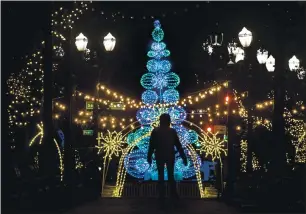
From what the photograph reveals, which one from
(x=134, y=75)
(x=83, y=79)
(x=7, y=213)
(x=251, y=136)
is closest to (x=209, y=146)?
(x=251, y=136)

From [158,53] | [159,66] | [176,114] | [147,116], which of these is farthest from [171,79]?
[147,116]

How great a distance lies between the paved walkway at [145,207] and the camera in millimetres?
12227

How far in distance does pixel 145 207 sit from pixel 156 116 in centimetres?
785

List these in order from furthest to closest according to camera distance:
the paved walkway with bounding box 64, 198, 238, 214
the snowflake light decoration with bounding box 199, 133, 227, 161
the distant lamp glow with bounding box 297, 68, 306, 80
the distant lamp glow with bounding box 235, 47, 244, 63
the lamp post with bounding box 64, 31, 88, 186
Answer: the distant lamp glow with bounding box 297, 68, 306, 80 → the snowflake light decoration with bounding box 199, 133, 227, 161 → the distant lamp glow with bounding box 235, 47, 244, 63 → the lamp post with bounding box 64, 31, 88, 186 → the paved walkway with bounding box 64, 198, 238, 214

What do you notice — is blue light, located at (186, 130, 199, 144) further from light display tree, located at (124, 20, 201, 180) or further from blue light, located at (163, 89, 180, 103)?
blue light, located at (163, 89, 180, 103)

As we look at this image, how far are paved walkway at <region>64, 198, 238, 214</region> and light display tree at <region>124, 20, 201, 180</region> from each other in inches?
212

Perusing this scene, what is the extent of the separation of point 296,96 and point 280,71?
16.6 m

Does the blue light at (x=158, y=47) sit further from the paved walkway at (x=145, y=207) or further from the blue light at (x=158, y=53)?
the paved walkway at (x=145, y=207)

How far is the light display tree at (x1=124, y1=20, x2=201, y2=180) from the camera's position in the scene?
20453 mm

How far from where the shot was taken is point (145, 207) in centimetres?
1318

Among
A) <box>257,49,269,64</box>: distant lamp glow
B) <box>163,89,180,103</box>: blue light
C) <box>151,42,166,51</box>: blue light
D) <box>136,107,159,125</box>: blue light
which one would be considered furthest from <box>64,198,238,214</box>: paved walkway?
<box>151,42,166,51</box>: blue light

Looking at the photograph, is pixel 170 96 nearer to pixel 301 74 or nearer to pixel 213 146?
pixel 213 146

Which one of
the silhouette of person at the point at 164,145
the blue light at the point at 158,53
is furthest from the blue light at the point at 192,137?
the silhouette of person at the point at 164,145

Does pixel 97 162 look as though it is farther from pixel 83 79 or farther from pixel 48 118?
pixel 83 79
